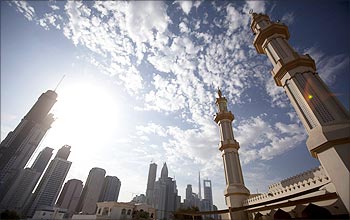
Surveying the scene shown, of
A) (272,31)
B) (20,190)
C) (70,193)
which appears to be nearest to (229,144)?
(272,31)

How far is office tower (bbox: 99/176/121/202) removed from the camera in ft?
494

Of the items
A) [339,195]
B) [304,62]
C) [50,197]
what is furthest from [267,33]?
[50,197]

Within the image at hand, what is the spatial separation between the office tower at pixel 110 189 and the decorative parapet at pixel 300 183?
6358 inches

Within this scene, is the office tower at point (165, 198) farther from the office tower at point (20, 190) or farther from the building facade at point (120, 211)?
the office tower at point (20, 190)

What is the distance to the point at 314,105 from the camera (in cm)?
1236

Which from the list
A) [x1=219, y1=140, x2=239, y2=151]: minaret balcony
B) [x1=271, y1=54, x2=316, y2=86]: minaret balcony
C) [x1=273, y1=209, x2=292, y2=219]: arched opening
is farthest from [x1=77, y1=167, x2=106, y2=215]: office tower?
[x1=271, y1=54, x2=316, y2=86]: minaret balcony

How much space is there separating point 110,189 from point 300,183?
6736 inches

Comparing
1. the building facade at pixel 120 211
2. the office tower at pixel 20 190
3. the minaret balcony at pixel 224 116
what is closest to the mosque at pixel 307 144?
the minaret balcony at pixel 224 116

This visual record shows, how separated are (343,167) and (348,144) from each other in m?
1.51

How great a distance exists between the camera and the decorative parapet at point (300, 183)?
11.4 m

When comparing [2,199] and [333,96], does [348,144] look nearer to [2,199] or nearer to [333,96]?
[333,96]

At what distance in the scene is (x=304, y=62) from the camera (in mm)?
14281

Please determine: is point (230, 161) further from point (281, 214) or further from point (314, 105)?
point (314, 105)

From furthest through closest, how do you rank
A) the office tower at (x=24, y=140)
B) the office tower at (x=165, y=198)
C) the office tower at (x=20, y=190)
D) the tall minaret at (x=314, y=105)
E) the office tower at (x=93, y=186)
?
the office tower at (x=93, y=186) → the office tower at (x=24, y=140) → the office tower at (x=20, y=190) → the office tower at (x=165, y=198) → the tall minaret at (x=314, y=105)
